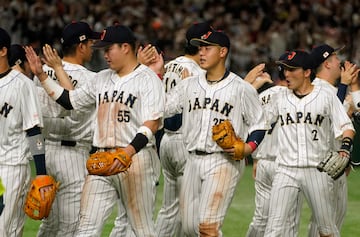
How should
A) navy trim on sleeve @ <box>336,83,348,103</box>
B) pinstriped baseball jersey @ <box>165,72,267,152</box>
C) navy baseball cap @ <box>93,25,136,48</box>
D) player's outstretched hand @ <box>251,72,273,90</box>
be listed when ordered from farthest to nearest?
player's outstretched hand @ <box>251,72,273,90</box> < navy trim on sleeve @ <box>336,83,348,103</box> < pinstriped baseball jersey @ <box>165,72,267,152</box> < navy baseball cap @ <box>93,25,136,48</box>

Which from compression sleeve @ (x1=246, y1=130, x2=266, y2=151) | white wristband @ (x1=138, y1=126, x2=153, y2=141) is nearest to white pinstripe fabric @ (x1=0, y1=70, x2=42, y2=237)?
white wristband @ (x1=138, y1=126, x2=153, y2=141)

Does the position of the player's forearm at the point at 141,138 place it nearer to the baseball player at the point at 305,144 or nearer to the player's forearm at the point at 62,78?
the player's forearm at the point at 62,78

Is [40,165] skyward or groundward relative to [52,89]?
groundward

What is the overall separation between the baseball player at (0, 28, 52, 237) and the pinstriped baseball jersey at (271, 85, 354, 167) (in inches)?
97.9

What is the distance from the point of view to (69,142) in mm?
9453

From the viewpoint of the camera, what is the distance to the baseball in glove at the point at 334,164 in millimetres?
8992

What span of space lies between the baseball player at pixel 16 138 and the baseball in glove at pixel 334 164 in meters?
2.64

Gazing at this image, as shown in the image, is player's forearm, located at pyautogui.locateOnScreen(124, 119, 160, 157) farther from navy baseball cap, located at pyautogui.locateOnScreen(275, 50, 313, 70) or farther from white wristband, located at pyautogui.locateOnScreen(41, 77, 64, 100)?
navy baseball cap, located at pyautogui.locateOnScreen(275, 50, 313, 70)

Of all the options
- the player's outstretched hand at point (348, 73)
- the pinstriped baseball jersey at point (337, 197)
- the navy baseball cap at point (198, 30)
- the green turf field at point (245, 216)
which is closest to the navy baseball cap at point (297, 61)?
the pinstriped baseball jersey at point (337, 197)

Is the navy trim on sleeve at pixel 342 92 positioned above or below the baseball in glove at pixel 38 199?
above

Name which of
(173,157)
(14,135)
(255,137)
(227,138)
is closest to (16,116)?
(14,135)

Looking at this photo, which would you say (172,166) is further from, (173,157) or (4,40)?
(4,40)

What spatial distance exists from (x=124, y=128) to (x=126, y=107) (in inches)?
7.3

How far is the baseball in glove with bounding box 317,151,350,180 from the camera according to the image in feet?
29.5
